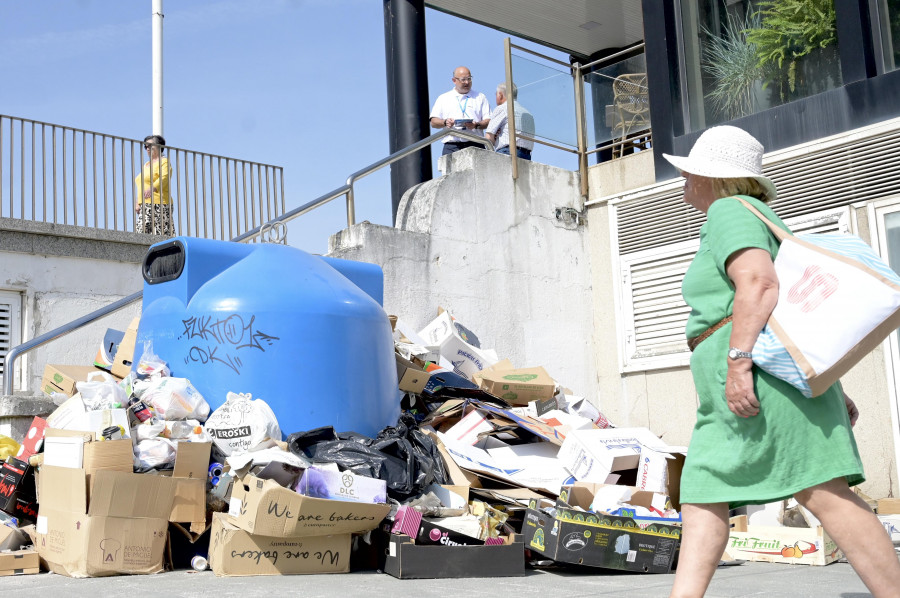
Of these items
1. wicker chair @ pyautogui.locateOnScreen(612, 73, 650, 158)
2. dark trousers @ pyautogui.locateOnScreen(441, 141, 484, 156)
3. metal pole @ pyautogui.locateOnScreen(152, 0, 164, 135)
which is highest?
metal pole @ pyautogui.locateOnScreen(152, 0, 164, 135)

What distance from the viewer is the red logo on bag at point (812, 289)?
240cm

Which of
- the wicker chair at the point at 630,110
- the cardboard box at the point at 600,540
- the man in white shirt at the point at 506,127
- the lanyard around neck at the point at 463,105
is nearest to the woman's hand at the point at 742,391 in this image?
the cardboard box at the point at 600,540

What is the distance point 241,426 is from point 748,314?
292 cm

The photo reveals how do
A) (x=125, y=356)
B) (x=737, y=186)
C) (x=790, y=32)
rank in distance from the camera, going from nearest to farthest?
(x=737, y=186), (x=125, y=356), (x=790, y=32)

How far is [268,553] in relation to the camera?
411 centimetres

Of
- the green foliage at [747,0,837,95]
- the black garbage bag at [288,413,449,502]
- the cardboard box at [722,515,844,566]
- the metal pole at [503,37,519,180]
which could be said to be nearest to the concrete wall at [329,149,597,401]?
the metal pole at [503,37,519,180]

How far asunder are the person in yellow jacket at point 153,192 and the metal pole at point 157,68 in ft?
16.0

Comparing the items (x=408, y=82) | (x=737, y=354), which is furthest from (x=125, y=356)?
(x=408, y=82)

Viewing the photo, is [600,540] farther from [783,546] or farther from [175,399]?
[175,399]

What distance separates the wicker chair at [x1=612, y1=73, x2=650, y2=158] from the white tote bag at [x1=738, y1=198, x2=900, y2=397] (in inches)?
266

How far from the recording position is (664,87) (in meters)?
8.52

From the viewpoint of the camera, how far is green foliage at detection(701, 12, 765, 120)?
8.10m

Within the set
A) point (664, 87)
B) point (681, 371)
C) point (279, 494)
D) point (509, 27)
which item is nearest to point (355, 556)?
point (279, 494)

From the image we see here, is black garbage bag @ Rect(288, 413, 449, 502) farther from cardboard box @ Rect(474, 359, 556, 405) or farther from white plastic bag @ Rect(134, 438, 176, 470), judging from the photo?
cardboard box @ Rect(474, 359, 556, 405)
